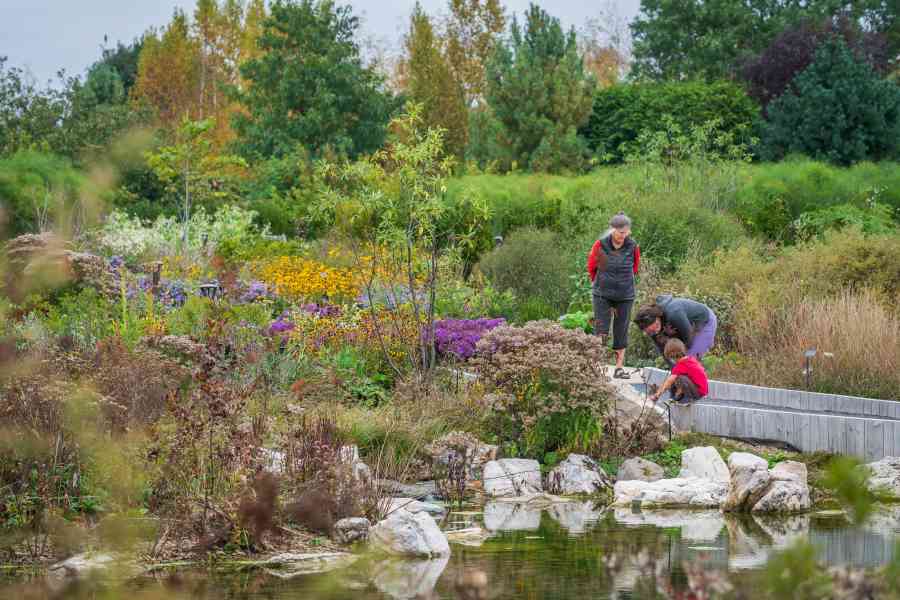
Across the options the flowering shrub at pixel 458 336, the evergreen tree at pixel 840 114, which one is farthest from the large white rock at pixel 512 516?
the evergreen tree at pixel 840 114

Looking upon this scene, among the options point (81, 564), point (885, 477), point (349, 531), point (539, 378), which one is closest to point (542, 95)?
point (539, 378)

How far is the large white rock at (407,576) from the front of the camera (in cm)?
662

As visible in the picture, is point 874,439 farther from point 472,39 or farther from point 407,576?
point 472,39

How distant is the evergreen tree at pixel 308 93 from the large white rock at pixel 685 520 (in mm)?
27017

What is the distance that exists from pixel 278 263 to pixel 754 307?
688 centimetres

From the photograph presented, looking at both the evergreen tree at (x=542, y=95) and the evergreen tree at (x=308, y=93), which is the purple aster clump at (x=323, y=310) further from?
the evergreen tree at (x=308, y=93)

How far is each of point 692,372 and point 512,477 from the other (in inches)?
Result: 85.8

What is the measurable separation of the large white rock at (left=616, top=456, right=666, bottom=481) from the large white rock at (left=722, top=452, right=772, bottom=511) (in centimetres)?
76

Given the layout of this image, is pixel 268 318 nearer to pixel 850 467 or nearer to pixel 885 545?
pixel 885 545

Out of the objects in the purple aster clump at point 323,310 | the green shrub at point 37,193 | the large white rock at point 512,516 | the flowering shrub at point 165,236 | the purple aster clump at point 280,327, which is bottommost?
the large white rock at point 512,516

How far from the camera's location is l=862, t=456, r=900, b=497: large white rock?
9336 millimetres

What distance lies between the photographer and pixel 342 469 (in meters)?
8.10

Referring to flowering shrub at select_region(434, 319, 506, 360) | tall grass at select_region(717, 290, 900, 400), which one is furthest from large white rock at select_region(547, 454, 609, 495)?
tall grass at select_region(717, 290, 900, 400)

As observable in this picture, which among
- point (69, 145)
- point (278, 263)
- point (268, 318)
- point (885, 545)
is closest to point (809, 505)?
point (885, 545)
